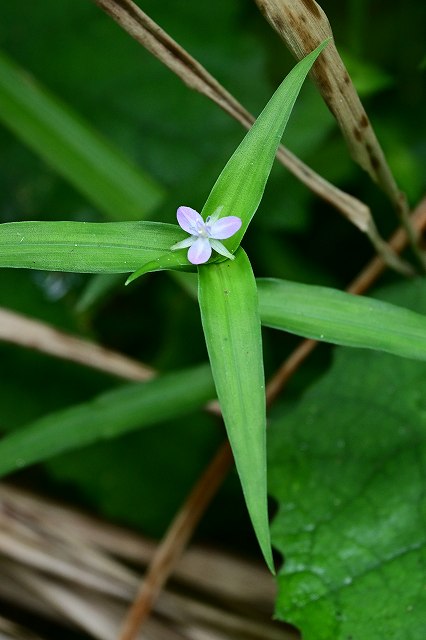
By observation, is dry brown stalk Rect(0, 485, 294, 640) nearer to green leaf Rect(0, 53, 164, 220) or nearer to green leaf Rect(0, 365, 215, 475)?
green leaf Rect(0, 365, 215, 475)

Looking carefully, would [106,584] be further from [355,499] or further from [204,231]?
[204,231]

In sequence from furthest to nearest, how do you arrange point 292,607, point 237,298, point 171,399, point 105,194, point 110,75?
point 110,75, point 105,194, point 171,399, point 292,607, point 237,298

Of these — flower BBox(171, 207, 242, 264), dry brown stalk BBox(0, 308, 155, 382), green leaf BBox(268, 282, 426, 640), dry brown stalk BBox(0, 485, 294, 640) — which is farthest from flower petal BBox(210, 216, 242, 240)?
dry brown stalk BBox(0, 485, 294, 640)

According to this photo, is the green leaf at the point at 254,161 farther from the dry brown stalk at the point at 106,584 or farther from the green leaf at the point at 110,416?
the dry brown stalk at the point at 106,584

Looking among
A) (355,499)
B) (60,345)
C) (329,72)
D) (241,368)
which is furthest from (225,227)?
(60,345)

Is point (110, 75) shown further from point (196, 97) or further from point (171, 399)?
point (171, 399)

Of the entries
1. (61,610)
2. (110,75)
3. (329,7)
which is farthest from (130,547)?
(329,7)
